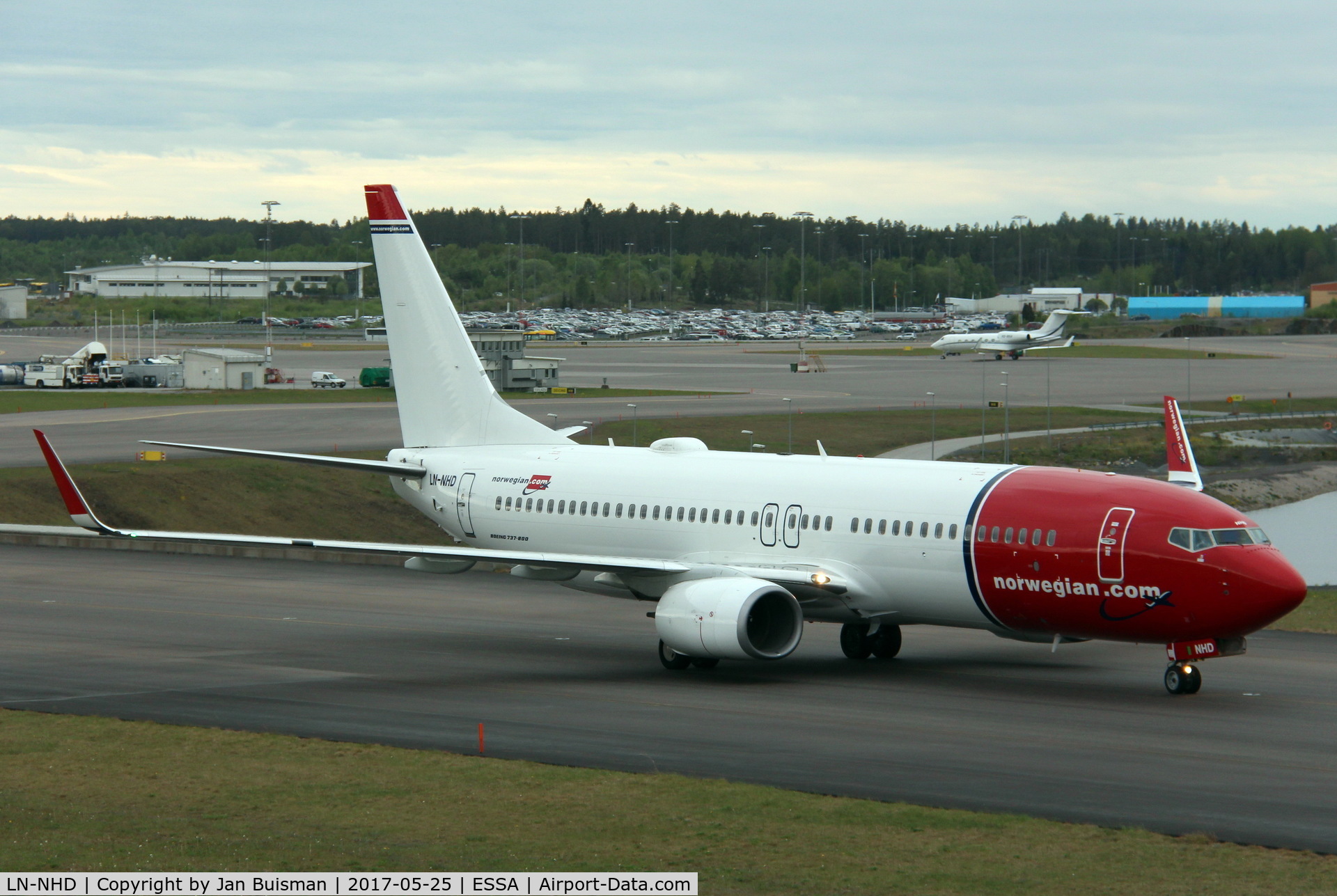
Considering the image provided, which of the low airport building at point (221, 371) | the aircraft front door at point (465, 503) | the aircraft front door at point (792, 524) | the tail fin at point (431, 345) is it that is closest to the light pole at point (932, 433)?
the tail fin at point (431, 345)

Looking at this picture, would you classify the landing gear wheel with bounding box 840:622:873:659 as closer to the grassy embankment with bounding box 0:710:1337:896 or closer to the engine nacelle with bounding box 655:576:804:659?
the engine nacelle with bounding box 655:576:804:659

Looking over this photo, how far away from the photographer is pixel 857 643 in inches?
1265

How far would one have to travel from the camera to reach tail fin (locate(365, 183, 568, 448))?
1495 inches

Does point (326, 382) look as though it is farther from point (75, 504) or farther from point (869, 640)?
point (869, 640)

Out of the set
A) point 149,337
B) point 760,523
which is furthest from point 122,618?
point 149,337

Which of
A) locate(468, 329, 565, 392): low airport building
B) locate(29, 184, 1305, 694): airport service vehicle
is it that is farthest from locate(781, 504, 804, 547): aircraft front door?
locate(468, 329, 565, 392): low airport building

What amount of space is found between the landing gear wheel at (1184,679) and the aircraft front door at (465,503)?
53.9ft

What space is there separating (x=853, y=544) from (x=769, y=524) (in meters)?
2.04

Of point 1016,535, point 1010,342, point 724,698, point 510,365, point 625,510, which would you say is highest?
point 1010,342

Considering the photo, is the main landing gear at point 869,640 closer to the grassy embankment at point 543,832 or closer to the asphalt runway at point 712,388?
the grassy embankment at point 543,832

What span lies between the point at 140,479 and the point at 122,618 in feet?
86.0

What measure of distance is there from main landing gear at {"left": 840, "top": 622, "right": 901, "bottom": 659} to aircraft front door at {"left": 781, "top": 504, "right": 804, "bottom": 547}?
2429mm

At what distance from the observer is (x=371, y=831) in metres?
18.3

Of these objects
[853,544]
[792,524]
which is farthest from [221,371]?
[853,544]
